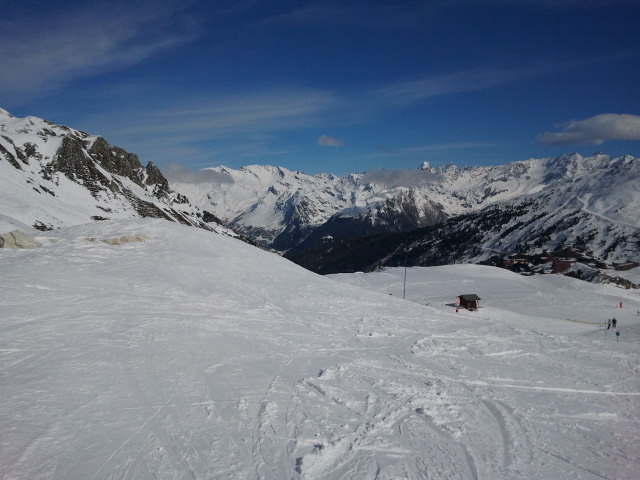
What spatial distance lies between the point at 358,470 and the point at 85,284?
58.2ft

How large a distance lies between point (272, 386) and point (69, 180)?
14228cm

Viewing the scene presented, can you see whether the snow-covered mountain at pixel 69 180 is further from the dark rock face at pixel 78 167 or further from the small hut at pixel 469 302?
the small hut at pixel 469 302

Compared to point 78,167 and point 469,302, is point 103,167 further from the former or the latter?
point 469,302

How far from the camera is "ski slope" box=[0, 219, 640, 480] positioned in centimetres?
841

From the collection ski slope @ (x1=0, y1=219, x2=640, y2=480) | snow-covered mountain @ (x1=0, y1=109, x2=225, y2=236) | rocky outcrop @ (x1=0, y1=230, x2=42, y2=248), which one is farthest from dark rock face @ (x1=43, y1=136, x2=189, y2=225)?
ski slope @ (x1=0, y1=219, x2=640, y2=480)

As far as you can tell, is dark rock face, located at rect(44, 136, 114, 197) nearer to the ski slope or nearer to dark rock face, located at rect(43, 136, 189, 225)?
dark rock face, located at rect(43, 136, 189, 225)

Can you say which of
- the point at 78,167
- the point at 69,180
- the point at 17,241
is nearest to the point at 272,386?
the point at 17,241

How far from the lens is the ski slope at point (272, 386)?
331 inches

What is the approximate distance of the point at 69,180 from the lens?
420 feet

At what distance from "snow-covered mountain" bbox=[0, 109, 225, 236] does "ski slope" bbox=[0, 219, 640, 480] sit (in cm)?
6632

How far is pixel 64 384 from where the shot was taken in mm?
10617

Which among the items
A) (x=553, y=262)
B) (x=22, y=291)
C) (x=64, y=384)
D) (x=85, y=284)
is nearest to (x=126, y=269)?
(x=85, y=284)

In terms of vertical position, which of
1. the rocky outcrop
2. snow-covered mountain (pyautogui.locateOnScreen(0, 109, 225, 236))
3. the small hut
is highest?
snow-covered mountain (pyautogui.locateOnScreen(0, 109, 225, 236))

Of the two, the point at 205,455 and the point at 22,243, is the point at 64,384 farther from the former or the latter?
the point at 22,243
